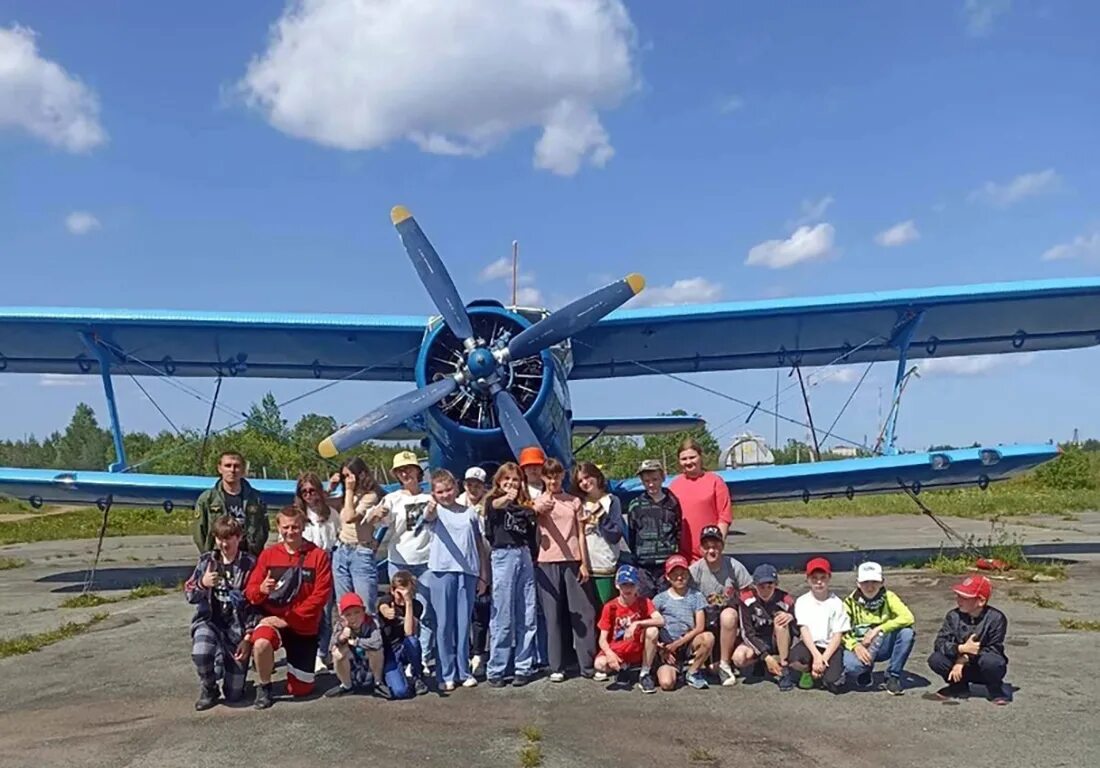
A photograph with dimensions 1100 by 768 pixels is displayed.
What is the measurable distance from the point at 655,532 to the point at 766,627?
0.91 m

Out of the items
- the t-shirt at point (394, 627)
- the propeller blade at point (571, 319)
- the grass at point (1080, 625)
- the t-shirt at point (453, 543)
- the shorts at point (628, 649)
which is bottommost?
the grass at point (1080, 625)

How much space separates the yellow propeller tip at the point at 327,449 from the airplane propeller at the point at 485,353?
0.29m

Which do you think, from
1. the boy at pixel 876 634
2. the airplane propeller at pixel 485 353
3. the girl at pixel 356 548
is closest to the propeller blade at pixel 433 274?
the airplane propeller at pixel 485 353

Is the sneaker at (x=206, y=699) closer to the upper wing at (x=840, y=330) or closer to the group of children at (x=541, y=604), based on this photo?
the group of children at (x=541, y=604)

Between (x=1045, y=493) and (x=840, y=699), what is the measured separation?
33977mm

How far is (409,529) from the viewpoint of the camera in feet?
19.2

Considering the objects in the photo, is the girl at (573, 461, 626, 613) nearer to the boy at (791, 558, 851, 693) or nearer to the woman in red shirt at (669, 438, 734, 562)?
the woman in red shirt at (669, 438, 734, 562)

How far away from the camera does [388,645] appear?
214 inches

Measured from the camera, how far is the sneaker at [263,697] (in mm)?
5133

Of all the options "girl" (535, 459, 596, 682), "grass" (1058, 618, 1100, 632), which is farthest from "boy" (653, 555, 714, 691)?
"grass" (1058, 618, 1100, 632)

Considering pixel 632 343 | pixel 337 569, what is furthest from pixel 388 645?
pixel 632 343

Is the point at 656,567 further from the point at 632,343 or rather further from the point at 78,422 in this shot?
the point at 78,422

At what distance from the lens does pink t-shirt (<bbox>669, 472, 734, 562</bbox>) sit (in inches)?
238

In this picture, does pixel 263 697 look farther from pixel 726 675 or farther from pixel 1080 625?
pixel 1080 625
